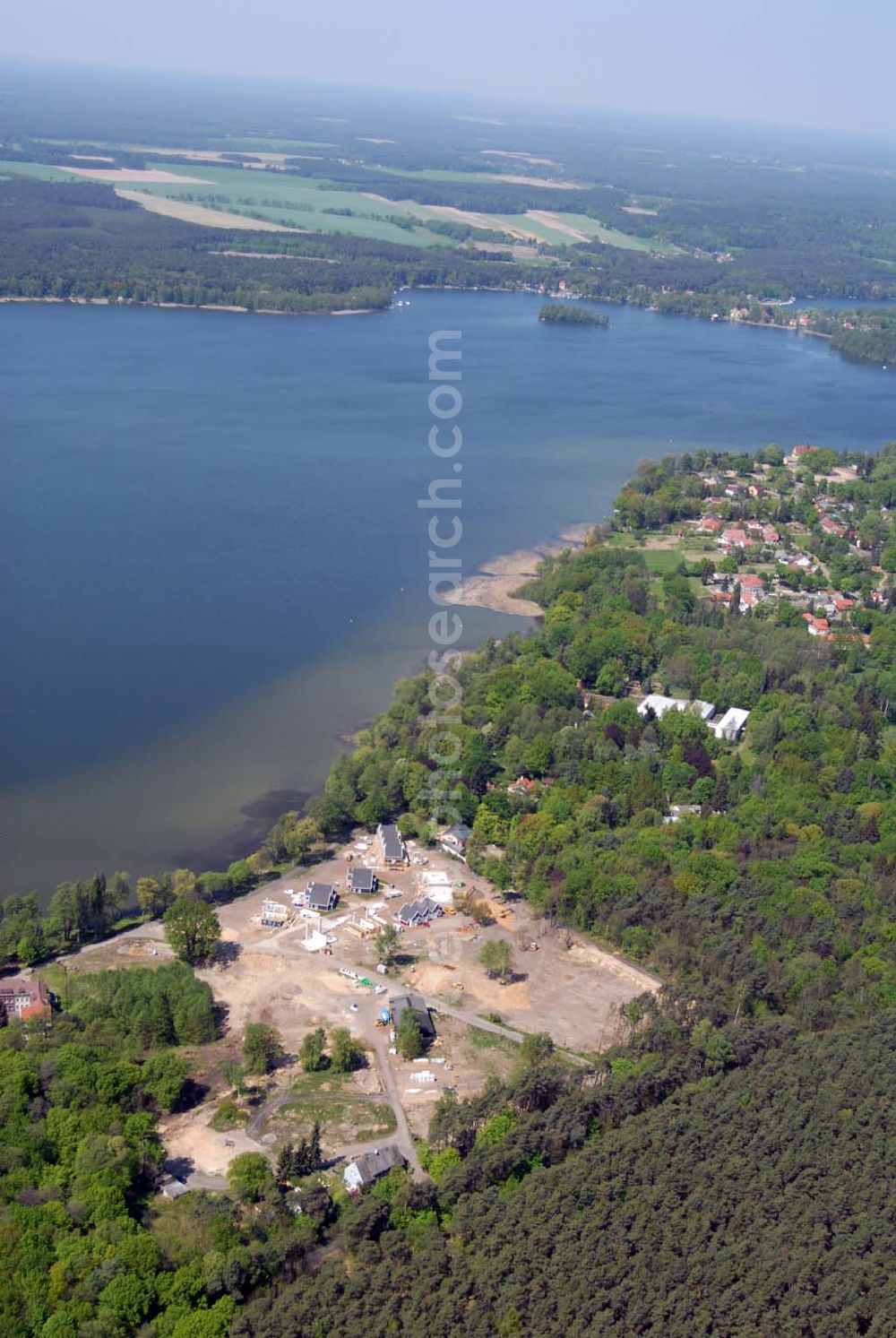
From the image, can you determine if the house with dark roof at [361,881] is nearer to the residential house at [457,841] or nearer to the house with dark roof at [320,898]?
the house with dark roof at [320,898]

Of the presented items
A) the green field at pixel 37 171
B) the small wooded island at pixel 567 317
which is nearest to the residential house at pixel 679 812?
the small wooded island at pixel 567 317

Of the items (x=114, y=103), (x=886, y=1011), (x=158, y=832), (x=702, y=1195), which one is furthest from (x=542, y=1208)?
(x=114, y=103)

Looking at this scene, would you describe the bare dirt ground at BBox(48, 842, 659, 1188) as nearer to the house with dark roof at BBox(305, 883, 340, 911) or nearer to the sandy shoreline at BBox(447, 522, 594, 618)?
the house with dark roof at BBox(305, 883, 340, 911)

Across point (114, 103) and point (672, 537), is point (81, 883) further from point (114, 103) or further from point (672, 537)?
point (114, 103)

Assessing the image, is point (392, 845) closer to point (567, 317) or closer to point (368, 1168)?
point (368, 1168)

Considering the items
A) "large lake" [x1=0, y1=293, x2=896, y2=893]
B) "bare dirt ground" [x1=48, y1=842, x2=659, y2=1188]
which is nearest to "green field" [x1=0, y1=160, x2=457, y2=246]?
"large lake" [x1=0, y1=293, x2=896, y2=893]

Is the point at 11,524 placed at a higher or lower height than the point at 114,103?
lower
